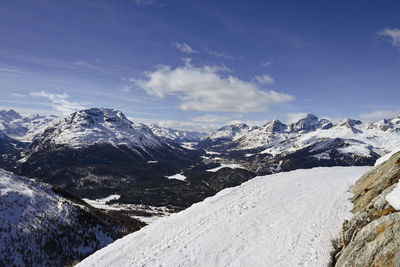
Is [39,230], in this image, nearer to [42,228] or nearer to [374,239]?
[42,228]

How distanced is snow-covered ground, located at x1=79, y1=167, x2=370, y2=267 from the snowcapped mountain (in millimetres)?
51247

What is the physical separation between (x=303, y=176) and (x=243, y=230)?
2781 cm

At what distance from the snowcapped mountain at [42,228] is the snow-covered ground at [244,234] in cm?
5125

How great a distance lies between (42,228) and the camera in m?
71.9

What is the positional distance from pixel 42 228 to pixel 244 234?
73993mm

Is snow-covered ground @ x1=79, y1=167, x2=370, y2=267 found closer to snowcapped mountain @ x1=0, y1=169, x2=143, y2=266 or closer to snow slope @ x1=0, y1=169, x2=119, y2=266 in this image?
snowcapped mountain @ x1=0, y1=169, x2=143, y2=266

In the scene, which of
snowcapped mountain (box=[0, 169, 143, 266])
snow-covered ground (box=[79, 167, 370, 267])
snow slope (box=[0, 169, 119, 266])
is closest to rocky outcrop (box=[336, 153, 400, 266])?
snow-covered ground (box=[79, 167, 370, 267])

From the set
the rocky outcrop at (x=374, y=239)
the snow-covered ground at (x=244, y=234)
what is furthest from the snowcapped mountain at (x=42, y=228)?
the rocky outcrop at (x=374, y=239)

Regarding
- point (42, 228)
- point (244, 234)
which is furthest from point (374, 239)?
point (42, 228)

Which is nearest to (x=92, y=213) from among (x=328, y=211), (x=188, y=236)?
(x=188, y=236)

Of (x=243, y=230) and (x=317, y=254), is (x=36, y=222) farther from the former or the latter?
(x=317, y=254)

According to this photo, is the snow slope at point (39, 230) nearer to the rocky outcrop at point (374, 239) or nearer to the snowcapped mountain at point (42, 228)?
the snowcapped mountain at point (42, 228)

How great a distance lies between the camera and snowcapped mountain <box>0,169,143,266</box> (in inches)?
2479

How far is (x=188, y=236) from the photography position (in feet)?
78.0
